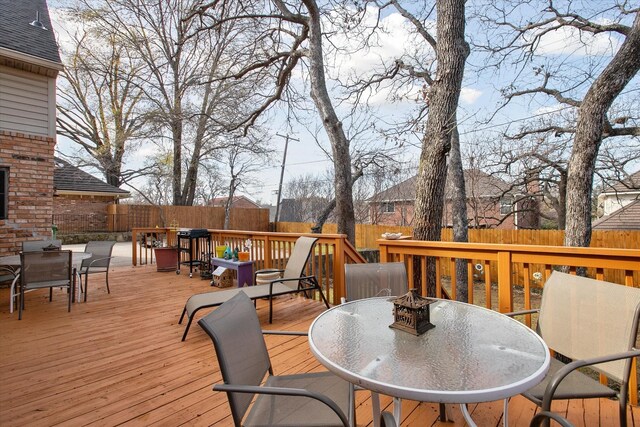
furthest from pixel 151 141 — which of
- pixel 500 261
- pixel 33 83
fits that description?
pixel 500 261

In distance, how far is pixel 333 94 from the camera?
7.20m

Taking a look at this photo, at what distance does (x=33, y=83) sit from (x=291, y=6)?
5398 mm

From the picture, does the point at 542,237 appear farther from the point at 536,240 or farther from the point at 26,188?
the point at 26,188

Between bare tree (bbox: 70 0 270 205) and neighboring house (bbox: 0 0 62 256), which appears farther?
bare tree (bbox: 70 0 270 205)

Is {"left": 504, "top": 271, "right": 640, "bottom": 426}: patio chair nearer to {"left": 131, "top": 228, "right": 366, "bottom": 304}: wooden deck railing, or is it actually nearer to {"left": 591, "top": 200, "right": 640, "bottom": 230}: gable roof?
{"left": 131, "top": 228, "right": 366, "bottom": 304}: wooden deck railing

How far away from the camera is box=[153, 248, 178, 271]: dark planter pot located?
23.6 feet

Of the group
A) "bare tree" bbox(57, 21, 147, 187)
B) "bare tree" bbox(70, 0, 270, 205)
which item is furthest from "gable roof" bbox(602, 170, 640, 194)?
"bare tree" bbox(57, 21, 147, 187)

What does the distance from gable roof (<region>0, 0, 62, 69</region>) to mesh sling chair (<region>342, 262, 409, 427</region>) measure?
23.5ft

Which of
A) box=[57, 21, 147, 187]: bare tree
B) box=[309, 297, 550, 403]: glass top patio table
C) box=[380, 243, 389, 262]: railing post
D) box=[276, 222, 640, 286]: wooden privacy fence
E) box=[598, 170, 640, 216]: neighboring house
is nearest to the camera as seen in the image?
box=[309, 297, 550, 403]: glass top patio table

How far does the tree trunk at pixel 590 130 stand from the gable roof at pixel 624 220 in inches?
380

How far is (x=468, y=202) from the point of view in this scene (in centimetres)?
1427

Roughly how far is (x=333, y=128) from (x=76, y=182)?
14155 mm

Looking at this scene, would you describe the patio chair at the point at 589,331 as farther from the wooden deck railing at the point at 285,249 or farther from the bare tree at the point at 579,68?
the bare tree at the point at 579,68

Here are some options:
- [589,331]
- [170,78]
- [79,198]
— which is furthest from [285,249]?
[79,198]
